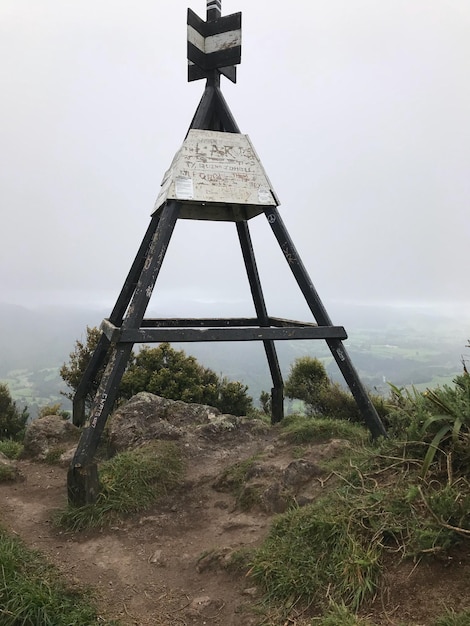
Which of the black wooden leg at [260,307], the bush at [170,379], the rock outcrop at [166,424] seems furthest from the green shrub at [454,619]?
the bush at [170,379]

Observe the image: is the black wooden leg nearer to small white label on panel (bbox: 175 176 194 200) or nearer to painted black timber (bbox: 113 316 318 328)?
painted black timber (bbox: 113 316 318 328)

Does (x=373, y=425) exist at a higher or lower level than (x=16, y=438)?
higher

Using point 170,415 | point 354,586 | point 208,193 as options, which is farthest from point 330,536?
point 170,415

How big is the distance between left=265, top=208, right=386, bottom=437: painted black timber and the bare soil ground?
752 millimetres

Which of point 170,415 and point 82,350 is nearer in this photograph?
point 170,415

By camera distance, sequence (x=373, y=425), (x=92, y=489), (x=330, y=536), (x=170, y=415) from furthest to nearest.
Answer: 1. (x=170, y=415)
2. (x=373, y=425)
3. (x=92, y=489)
4. (x=330, y=536)

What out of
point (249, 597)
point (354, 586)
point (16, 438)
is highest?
point (354, 586)

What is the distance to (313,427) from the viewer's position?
6.02 meters

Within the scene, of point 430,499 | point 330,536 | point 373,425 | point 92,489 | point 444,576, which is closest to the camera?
point 444,576

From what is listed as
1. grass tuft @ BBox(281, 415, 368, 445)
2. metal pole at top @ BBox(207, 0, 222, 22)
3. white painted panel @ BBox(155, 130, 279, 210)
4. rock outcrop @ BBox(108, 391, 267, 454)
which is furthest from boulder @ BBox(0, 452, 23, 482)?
metal pole at top @ BBox(207, 0, 222, 22)

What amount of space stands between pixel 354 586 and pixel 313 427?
3.32m

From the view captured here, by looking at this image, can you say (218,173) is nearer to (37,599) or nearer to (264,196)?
(264,196)

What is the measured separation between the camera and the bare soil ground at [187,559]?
260cm

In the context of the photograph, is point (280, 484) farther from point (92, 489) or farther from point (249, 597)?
point (92, 489)
